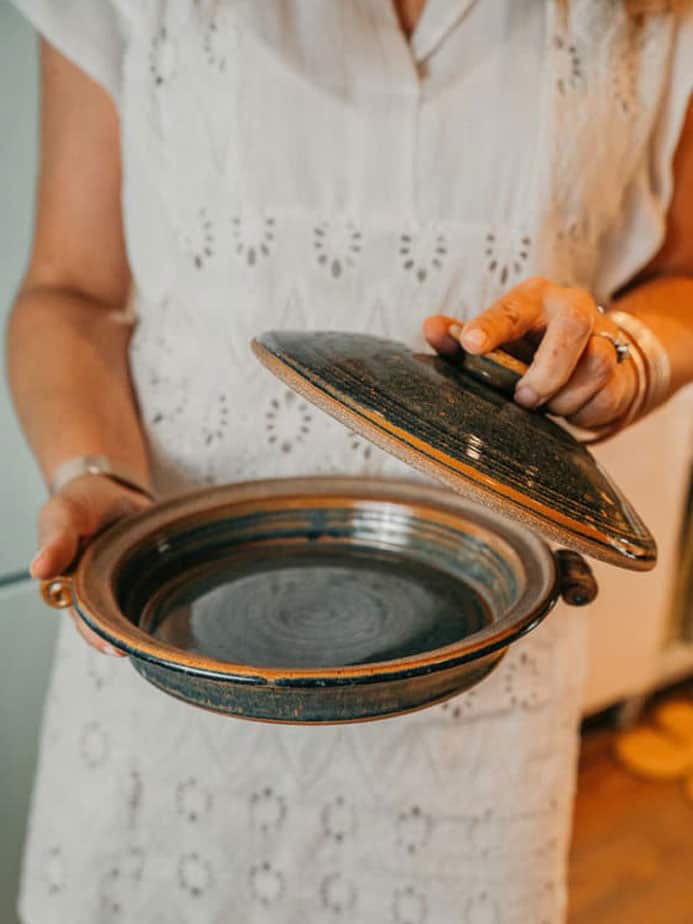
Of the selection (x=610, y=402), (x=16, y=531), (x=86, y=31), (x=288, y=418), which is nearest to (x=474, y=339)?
(x=610, y=402)

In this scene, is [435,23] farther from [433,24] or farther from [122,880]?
[122,880]

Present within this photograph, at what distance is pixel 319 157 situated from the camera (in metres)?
0.66

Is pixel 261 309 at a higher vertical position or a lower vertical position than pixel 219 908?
higher

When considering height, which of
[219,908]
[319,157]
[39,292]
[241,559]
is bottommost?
[219,908]

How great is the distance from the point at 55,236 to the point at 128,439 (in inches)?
6.8

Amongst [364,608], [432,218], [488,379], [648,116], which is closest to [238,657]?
[364,608]

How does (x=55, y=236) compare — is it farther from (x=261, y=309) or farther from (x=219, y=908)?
(x=219, y=908)

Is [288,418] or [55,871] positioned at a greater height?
[288,418]

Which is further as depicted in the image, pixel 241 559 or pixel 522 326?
pixel 241 559

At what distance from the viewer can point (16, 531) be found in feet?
2.99

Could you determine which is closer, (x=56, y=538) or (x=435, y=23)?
(x=56, y=538)

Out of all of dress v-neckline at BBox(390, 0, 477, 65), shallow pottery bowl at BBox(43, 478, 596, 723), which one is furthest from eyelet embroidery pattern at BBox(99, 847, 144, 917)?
dress v-neckline at BBox(390, 0, 477, 65)

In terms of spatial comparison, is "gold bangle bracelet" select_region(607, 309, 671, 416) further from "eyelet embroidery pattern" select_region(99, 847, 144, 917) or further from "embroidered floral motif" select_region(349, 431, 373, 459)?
"eyelet embroidery pattern" select_region(99, 847, 144, 917)

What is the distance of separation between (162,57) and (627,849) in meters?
1.40
